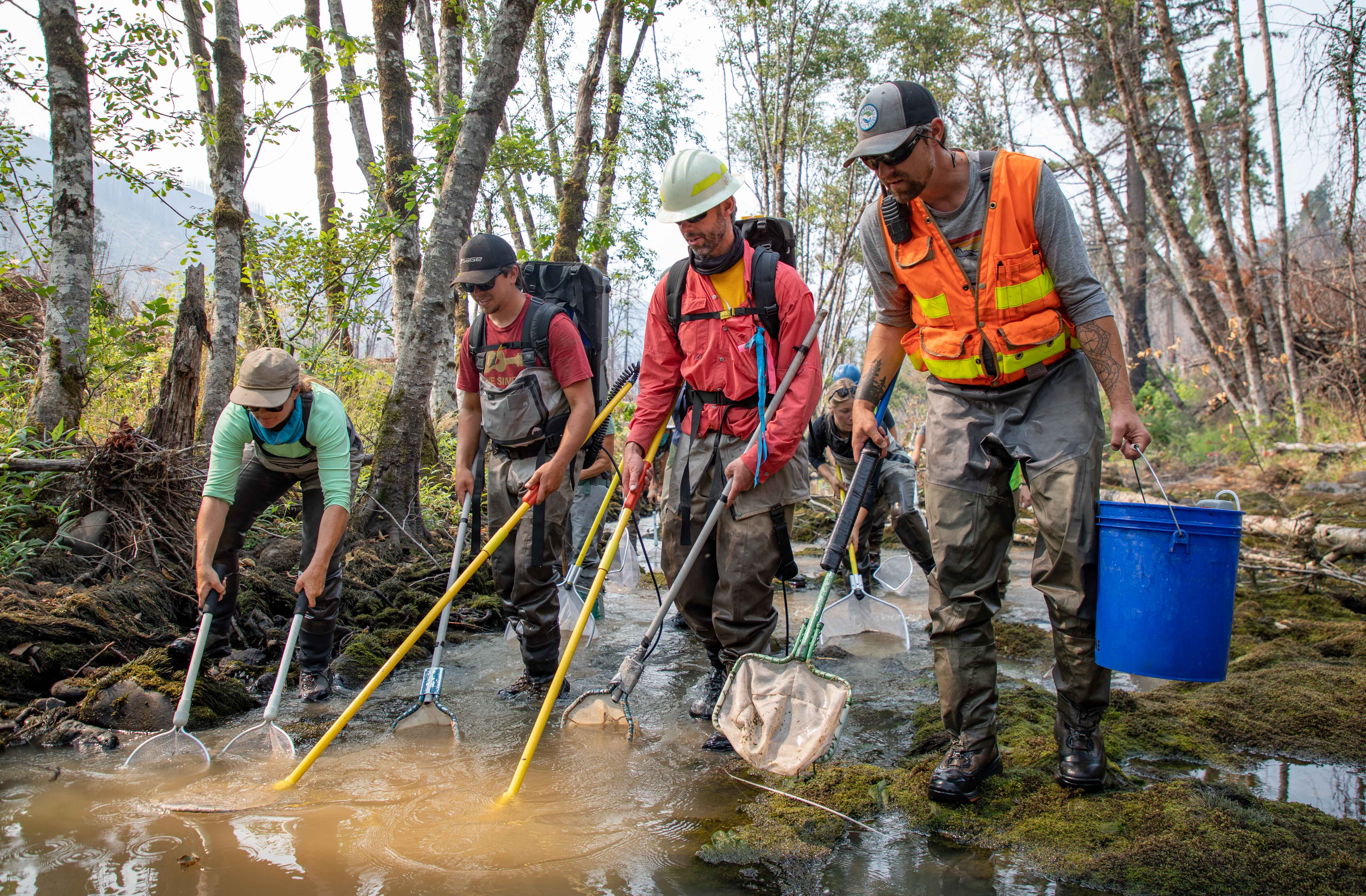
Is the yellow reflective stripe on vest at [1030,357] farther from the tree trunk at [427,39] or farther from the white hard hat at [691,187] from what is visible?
the tree trunk at [427,39]

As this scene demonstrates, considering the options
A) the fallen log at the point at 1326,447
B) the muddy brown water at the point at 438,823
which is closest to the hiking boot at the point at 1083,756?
the muddy brown water at the point at 438,823

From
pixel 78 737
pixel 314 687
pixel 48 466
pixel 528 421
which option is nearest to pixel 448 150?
pixel 48 466

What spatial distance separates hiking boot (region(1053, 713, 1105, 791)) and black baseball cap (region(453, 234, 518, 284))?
3063mm

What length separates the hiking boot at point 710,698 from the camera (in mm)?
3773

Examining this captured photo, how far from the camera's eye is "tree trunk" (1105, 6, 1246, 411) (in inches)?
435

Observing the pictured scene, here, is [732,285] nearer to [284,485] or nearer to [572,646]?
[572,646]

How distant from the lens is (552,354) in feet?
13.4

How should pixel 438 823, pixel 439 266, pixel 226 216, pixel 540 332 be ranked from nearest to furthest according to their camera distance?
pixel 438 823 < pixel 540 332 < pixel 439 266 < pixel 226 216

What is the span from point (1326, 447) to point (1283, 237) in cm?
305

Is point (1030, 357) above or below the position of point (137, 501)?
above

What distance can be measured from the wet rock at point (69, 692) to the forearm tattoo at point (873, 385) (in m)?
3.66

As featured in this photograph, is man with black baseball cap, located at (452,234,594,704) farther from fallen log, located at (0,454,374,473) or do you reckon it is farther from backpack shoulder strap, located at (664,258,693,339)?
fallen log, located at (0,454,374,473)

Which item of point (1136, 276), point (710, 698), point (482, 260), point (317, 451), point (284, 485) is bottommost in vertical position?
point (710, 698)

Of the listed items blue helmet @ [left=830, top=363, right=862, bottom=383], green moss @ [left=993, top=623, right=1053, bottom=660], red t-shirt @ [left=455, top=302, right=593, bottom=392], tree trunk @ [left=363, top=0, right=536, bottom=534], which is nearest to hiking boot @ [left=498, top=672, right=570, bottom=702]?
red t-shirt @ [left=455, top=302, right=593, bottom=392]
